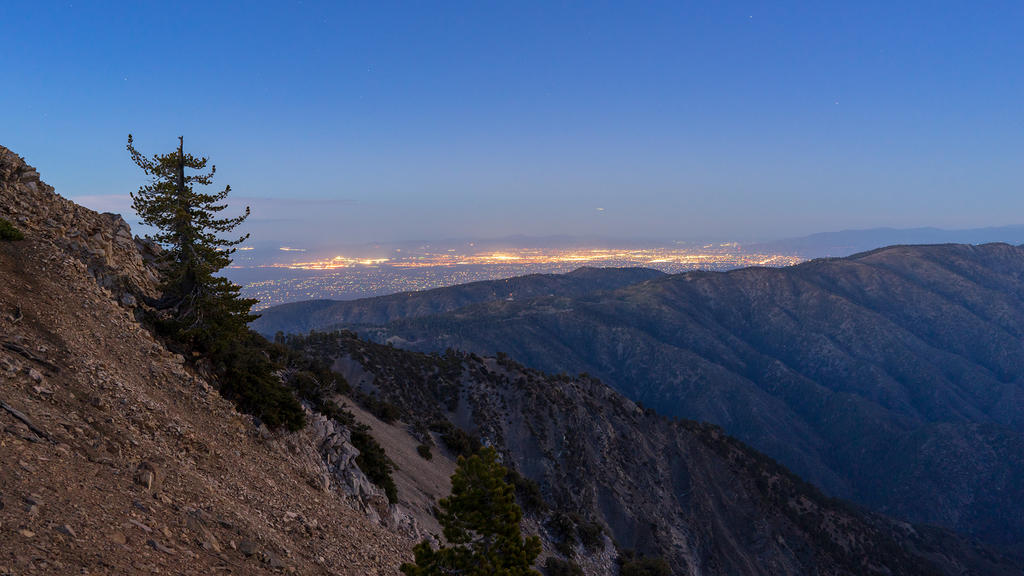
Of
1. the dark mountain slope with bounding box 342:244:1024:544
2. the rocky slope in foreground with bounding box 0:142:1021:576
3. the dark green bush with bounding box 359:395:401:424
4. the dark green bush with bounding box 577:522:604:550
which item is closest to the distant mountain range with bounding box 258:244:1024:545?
the dark mountain slope with bounding box 342:244:1024:544

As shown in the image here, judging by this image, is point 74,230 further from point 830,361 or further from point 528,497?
point 830,361

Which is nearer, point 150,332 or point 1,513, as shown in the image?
point 1,513

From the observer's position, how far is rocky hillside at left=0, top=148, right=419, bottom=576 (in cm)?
815

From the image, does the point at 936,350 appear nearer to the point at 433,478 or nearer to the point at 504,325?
the point at 504,325

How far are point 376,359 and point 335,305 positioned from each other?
13749 cm

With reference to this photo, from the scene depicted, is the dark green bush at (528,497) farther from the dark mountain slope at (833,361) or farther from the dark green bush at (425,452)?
the dark mountain slope at (833,361)

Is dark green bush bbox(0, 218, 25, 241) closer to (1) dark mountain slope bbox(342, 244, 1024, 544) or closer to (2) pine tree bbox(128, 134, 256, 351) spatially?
(2) pine tree bbox(128, 134, 256, 351)

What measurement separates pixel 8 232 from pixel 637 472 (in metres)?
57.9

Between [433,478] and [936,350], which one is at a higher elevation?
[433,478]

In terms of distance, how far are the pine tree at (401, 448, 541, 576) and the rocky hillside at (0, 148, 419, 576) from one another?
9.40ft

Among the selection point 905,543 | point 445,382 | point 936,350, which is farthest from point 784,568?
point 936,350

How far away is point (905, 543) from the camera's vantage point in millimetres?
68125

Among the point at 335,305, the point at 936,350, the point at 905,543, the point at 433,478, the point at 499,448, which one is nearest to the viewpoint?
the point at 433,478

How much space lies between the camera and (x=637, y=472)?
58.6 metres
